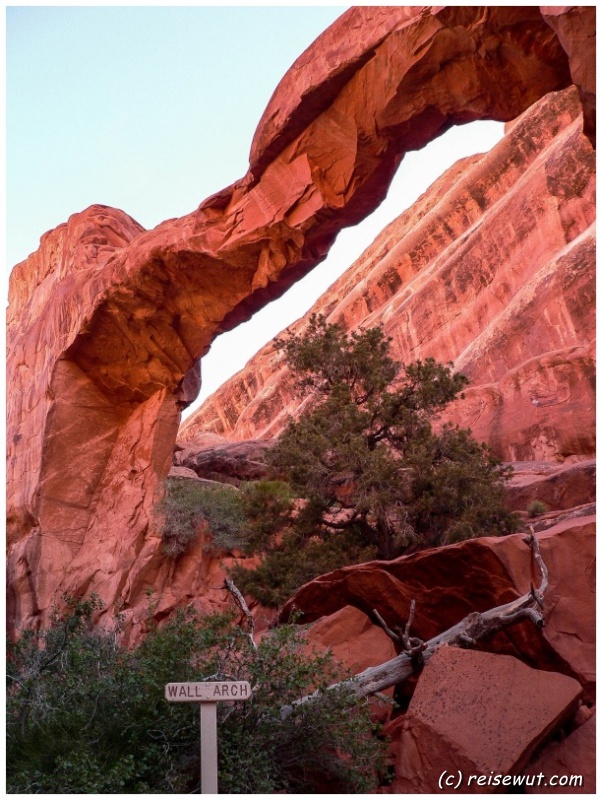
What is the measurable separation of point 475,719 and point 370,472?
5.69 m

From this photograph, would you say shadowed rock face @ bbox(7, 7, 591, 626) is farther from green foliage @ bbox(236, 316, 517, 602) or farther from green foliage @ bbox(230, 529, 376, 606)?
green foliage @ bbox(230, 529, 376, 606)

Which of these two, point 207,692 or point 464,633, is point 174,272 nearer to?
point 464,633

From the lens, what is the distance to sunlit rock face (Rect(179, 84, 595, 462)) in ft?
65.4

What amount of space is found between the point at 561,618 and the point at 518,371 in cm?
1414

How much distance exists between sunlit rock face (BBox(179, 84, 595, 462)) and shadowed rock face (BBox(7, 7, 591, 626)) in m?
5.62

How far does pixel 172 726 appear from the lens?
5867mm

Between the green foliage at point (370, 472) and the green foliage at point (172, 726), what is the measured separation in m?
5.37

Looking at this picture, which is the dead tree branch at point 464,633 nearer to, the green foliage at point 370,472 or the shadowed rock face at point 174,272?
the green foliage at point 370,472

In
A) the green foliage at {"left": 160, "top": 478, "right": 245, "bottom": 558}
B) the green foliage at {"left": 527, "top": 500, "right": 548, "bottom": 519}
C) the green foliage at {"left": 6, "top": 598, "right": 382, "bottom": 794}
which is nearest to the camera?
the green foliage at {"left": 6, "top": 598, "right": 382, "bottom": 794}

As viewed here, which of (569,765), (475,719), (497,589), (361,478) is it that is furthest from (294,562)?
(569,765)

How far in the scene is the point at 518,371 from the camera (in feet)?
69.3

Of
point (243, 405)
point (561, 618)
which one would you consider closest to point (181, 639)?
point (561, 618)

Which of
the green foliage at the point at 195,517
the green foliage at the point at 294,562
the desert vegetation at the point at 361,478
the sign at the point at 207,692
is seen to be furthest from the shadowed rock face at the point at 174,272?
the sign at the point at 207,692

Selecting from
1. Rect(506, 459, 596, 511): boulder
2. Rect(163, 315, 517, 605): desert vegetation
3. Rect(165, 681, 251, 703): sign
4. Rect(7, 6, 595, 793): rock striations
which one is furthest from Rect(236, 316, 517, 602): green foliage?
Rect(165, 681, 251, 703): sign
